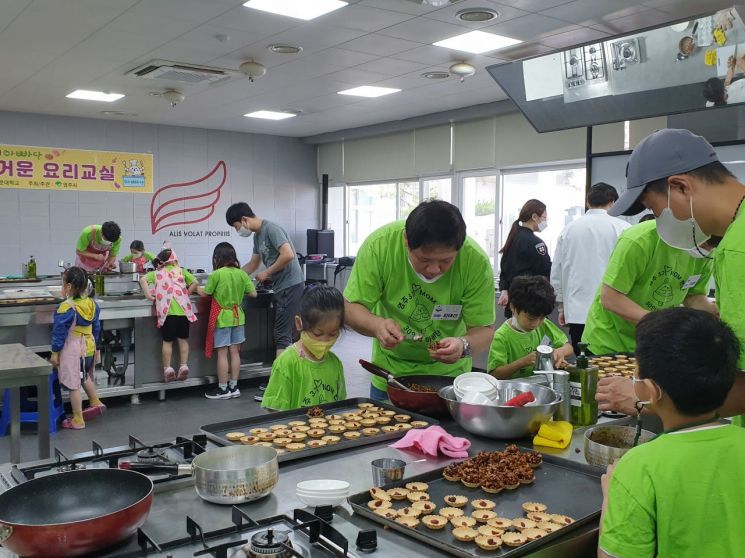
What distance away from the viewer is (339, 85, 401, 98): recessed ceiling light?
6.76 m

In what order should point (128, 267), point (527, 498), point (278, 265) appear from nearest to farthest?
point (527, 498)
point (278, 265)
point (128, 267)

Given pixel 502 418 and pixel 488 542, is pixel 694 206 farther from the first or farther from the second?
pixel 488 542

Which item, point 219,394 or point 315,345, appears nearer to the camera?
point 315,345

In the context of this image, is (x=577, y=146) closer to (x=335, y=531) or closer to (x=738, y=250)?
(x=738, y=250)

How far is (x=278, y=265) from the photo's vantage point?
5605mm

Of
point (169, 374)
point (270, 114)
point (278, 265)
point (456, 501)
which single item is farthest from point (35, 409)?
point (270, 114)

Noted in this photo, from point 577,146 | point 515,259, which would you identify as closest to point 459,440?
point 515,259

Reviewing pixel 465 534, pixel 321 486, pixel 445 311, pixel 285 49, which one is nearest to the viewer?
pixel 465 534

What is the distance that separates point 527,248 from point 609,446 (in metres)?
3.82

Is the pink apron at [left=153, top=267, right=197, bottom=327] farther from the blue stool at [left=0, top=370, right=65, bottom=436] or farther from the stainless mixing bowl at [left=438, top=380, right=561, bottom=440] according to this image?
the stainless mixing bowl at [left=438, top=380, right=561, bottom=440]

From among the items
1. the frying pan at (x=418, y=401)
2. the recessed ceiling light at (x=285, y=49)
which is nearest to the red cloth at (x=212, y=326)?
the recessed ceiling light at (x=285, y=49)

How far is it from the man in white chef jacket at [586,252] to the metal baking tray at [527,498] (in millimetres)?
2663

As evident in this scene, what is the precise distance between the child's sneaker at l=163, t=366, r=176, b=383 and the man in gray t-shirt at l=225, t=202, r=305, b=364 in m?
0.95

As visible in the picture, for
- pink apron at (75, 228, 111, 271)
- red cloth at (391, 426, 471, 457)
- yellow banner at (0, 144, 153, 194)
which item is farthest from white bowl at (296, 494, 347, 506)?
yellow banner at (0, 144, 153, 194)
